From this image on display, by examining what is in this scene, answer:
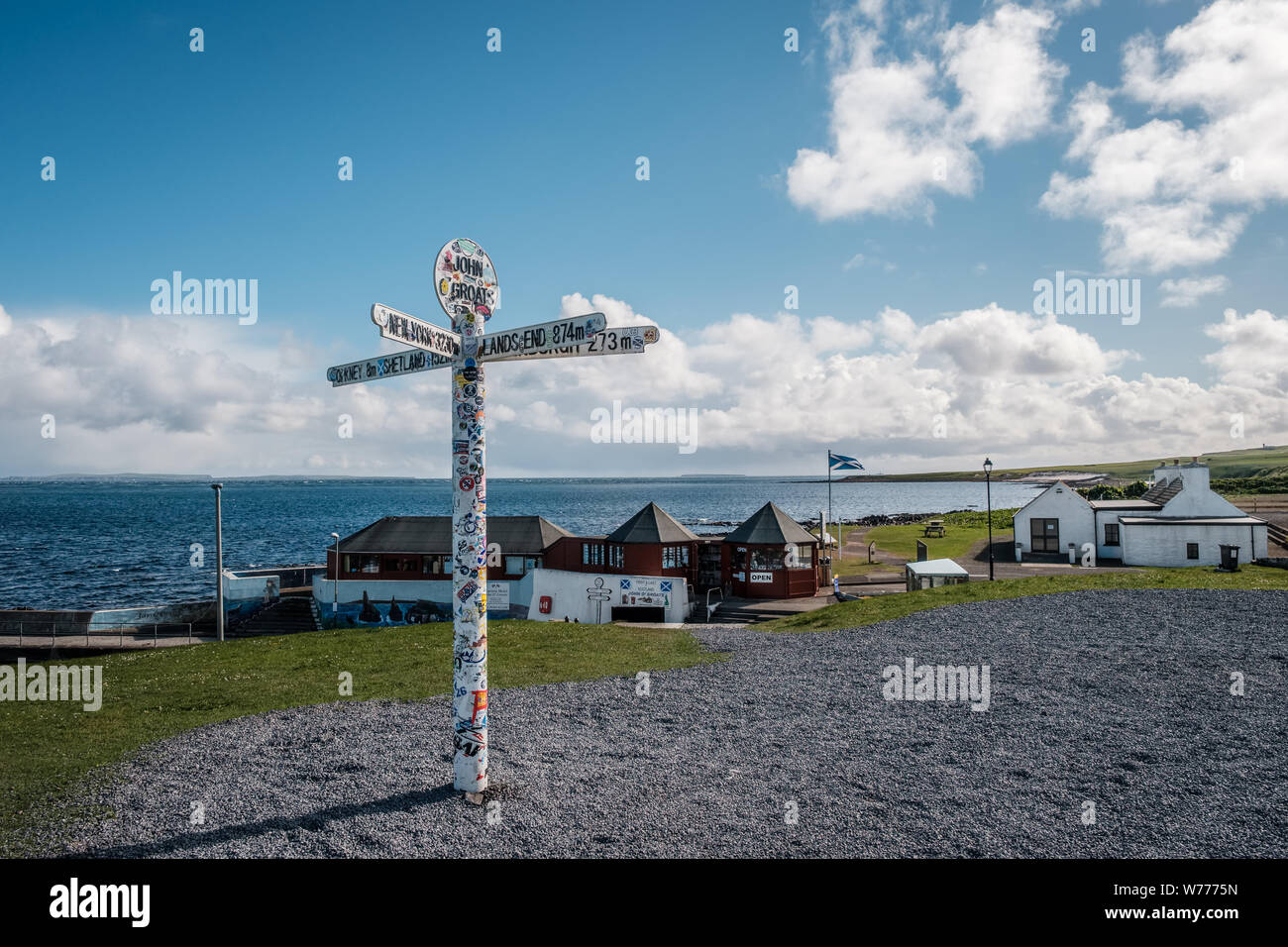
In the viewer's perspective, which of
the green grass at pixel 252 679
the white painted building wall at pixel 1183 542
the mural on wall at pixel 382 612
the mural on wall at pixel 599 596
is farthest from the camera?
the mural on wall at pixel 382 612

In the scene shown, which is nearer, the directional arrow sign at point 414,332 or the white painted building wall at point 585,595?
the directional arrow sign at point 414,332

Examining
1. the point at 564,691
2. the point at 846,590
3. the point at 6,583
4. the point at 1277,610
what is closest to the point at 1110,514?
the point at 846,590

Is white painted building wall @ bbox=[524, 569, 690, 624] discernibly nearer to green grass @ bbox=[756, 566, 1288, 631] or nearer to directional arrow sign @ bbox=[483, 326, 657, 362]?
green grass @ bbox=[756, 566, 1288, 631]

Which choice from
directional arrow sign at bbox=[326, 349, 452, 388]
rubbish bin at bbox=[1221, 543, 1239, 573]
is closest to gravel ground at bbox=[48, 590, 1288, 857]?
directional arrow sign at bbox=[326, 349, 452, 388]

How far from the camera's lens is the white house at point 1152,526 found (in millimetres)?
38906

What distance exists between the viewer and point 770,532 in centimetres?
3591

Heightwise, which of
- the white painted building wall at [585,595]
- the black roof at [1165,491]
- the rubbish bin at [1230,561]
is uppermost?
the black roof at [1165,491]

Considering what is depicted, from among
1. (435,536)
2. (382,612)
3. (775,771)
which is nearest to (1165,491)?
(435,536)

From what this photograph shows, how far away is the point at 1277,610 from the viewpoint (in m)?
17.8

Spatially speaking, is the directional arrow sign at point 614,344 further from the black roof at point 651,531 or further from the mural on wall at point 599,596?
the black roof at point 651,531

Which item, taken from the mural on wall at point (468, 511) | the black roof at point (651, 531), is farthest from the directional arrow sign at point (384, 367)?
the black roof at point (651, 531)

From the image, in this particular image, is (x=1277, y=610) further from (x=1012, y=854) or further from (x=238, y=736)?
(x=238, y=736)

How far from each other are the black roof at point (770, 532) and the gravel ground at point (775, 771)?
20.2 meters
